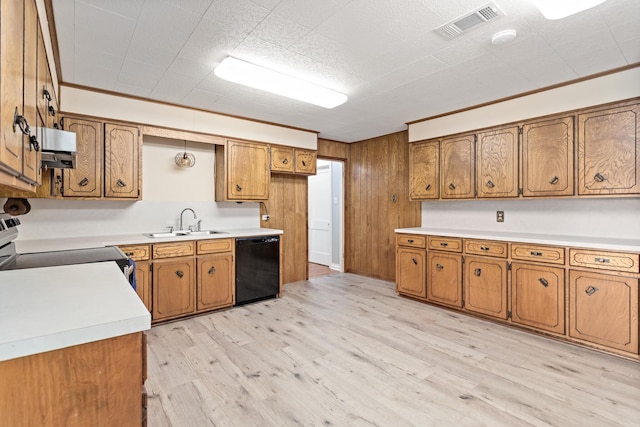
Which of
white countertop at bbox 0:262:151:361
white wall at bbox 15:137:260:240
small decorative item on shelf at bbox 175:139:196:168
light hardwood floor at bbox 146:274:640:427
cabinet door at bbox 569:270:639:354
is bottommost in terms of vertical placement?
light hardwood floor at bbox 146:274:640:427

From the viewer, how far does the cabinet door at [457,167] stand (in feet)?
12.7

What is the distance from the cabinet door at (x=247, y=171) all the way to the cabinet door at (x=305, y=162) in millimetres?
584

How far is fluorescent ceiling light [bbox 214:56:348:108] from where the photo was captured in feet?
8.91

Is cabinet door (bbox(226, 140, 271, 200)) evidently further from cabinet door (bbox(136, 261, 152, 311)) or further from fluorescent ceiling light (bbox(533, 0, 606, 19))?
fluorescent ceiling light (bbox(533, 0, 606, 19))

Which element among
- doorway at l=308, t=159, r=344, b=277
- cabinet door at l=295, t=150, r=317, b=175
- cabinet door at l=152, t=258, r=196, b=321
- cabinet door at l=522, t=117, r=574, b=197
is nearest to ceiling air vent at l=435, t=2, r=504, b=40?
cabinet door at l=522, t=117, r=574, b=197

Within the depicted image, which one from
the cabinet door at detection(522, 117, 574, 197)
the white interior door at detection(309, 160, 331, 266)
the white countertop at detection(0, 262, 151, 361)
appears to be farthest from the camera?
the white interior door at detection(309, 160, 331, 266)

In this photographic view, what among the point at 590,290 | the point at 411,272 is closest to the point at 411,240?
the point at 411,272

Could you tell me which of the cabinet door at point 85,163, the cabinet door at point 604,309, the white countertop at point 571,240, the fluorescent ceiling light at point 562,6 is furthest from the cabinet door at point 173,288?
the cabinet door at point 604,309

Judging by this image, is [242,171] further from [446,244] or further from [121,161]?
[446,244]

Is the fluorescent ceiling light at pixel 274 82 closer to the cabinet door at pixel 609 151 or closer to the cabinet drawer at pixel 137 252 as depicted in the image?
the cabinet drawer at pixel 137 252

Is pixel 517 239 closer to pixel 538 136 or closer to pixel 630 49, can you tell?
pixel 538 136

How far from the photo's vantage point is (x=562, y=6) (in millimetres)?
1847

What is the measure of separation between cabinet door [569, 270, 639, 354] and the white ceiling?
6.19 ft

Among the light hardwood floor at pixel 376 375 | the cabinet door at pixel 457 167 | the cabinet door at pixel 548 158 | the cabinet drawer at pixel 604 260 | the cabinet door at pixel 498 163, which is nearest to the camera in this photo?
the light hardwood floor at pixel 376 375
